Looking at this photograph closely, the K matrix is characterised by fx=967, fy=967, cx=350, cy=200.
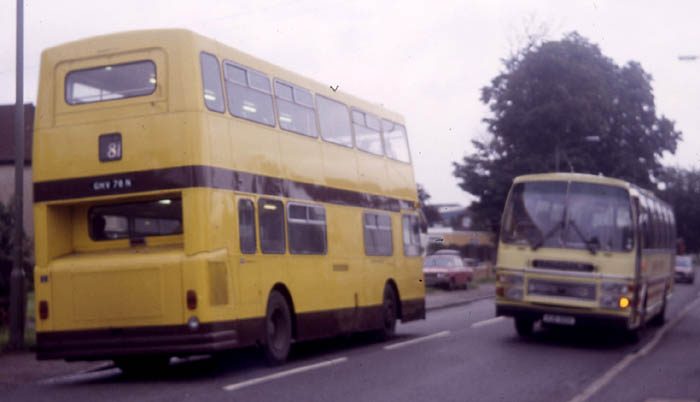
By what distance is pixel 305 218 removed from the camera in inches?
605

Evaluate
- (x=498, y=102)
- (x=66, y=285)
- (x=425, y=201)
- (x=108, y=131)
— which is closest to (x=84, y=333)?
(x=66, y=285)

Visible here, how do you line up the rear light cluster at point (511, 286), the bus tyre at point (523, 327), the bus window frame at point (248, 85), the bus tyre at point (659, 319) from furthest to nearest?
the bus tyre at point (659, 319)
the bus tyre at point (523, 327)
the rear light cluster at point (511, 286)
the bus window frame at point (248, 85)

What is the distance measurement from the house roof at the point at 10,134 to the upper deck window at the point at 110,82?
33.9m

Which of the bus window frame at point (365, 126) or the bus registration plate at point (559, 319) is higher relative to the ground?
the bus window frame at point (365, 126)

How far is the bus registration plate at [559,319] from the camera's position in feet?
56.0

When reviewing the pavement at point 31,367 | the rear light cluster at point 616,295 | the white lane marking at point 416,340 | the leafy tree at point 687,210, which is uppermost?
the leafy tree at point 687,210

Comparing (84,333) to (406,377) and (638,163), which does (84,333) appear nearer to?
(406,377)

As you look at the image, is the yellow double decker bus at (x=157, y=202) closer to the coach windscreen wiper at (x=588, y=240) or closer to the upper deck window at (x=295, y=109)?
the upper deck window at (x=295, y=109)

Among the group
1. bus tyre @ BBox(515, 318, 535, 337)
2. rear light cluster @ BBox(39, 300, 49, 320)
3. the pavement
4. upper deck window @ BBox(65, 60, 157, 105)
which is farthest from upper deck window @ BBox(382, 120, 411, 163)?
rear light cluster @ BBox(39, 300, 49, 320)

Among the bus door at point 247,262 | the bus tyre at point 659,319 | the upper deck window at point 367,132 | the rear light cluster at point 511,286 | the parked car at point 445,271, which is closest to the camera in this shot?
the bus door at point 247,262

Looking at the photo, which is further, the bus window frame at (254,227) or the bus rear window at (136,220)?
the bus window frame at (254,227)

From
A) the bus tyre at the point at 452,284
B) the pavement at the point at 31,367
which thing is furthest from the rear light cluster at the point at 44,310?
the bus tyre at the point at 452,284

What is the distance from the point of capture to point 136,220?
12.9 meters

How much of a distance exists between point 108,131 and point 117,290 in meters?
2.06
